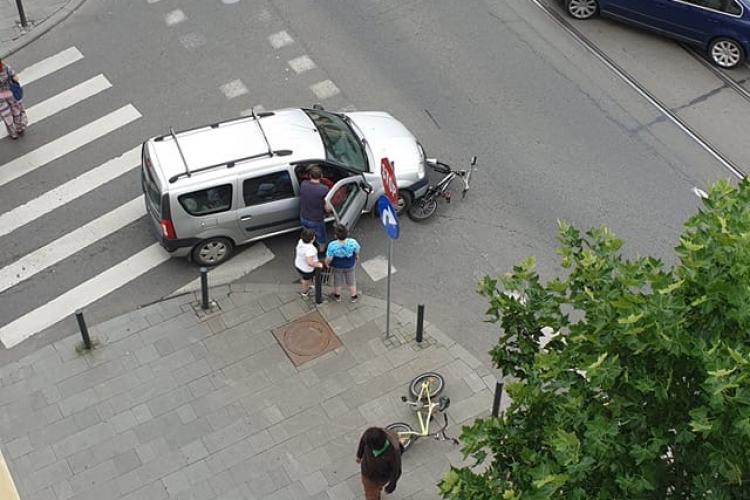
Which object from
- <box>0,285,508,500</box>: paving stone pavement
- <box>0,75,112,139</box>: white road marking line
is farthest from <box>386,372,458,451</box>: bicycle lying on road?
<box>0,75,112,139</box>: white road marking line

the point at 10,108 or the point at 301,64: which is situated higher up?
the point at 10,108

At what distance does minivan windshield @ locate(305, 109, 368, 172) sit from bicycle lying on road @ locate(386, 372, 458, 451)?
3532 millimetres

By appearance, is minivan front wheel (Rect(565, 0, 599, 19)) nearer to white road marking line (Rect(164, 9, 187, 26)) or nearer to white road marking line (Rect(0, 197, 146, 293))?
white road marking line (Rect(164, 9, 187, 26))

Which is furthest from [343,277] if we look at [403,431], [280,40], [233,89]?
[280,40]

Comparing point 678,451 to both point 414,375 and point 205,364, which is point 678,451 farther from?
point 205,364

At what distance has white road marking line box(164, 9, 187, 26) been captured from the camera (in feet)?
63.9

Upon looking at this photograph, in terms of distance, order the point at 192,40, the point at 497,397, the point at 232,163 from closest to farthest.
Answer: the point at 497,397 < the point at 232,163 < the point at 192,40

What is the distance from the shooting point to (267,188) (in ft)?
48.8

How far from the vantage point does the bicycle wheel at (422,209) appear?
1603 centimetres

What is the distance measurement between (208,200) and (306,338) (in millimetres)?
2442

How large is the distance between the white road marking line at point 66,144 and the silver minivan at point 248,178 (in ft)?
8.36

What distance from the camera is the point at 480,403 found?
45.4 ft

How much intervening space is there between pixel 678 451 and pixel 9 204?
1194 centimetres

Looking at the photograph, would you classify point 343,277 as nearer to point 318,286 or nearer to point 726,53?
point 318,286
